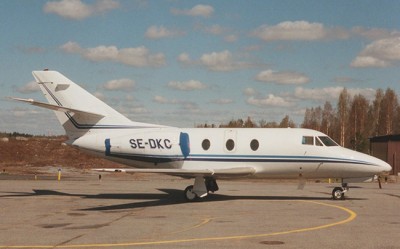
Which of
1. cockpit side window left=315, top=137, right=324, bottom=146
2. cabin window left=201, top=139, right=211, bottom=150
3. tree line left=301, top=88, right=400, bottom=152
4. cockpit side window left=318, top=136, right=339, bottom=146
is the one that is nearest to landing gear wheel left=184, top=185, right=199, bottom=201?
cabin window left=201, top=139, right=211, bottom=150

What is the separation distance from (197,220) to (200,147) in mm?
7404

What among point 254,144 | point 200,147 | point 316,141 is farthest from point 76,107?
point 316,141

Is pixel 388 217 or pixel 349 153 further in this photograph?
pixel 349 153

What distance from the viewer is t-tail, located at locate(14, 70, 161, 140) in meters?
24.6

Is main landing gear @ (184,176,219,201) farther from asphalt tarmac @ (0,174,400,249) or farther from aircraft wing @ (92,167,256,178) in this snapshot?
aircraft wing @ (92,167,256,178)

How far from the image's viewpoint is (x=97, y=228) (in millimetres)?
14406

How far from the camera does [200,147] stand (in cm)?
2330

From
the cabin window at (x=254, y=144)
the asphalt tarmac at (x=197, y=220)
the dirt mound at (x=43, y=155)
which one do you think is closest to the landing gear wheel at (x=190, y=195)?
the asphalt tarmac at (x=197, y=220)

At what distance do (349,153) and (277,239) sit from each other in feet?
35.4

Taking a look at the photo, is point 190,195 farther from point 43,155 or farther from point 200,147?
point 43,155

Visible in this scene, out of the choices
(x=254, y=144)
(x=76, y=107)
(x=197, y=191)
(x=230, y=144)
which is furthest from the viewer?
(x=76, y=107)

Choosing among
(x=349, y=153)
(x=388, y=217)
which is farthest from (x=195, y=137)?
(x=388, y=217)

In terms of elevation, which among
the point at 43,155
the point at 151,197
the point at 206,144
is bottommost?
the point at 151,197

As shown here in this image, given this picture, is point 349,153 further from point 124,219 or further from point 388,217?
point 124,219
